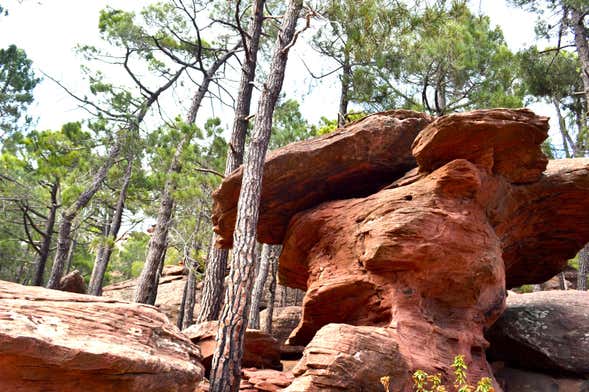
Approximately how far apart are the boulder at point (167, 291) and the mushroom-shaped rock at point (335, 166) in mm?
12852

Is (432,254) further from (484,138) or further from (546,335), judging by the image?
(546,335)

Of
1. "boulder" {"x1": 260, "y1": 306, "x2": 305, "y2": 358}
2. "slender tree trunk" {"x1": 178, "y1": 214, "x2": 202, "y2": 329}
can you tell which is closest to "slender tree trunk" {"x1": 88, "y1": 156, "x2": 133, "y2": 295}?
"slender tree trunk" {"x1": 178, "y1": 214, "x2": 202, "y2": 329}

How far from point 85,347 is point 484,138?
A: 544 cm

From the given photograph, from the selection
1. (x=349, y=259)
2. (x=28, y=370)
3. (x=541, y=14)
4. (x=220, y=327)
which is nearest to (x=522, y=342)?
(x=349, y=259)

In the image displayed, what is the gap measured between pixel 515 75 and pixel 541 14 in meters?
1.70

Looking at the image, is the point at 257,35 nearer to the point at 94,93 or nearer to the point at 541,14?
the point at 94,93

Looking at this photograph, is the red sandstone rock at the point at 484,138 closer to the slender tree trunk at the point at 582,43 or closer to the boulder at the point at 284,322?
the slender tree trunk at the point at 582,43

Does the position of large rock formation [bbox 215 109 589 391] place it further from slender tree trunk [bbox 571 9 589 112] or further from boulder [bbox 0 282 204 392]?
slender tree trunk [bbox 571 9 589 112]

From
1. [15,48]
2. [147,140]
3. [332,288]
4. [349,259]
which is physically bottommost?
[332,288]

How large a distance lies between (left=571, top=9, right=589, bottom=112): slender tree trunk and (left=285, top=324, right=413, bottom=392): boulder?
380 inches

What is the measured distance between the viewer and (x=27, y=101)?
20.5m

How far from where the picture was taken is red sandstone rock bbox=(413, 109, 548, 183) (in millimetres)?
6012

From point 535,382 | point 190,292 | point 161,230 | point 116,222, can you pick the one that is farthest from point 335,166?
point 190,292

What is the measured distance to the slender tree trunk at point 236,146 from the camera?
842 centimetres
